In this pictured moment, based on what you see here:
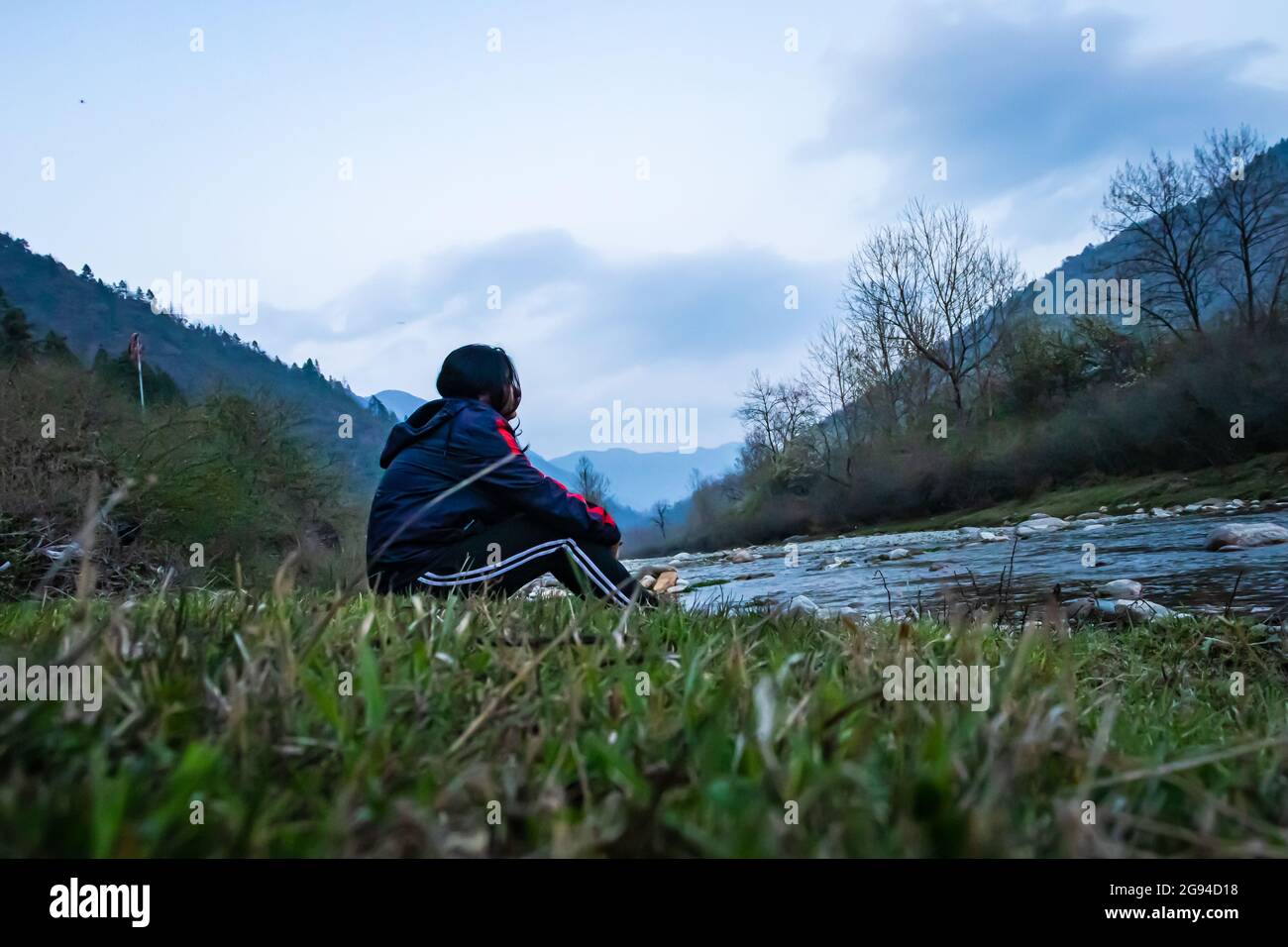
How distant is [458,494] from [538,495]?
0.48m

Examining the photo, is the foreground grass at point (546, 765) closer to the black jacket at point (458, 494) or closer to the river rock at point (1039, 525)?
the black jacket at point (458, 494)

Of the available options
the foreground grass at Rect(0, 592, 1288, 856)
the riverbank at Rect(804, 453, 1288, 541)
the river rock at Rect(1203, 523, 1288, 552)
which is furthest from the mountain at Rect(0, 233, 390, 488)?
the foreground grass at Rect(0, 592, 1288, 856)

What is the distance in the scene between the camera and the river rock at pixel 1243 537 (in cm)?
1004

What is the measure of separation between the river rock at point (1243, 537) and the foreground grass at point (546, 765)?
10.8m

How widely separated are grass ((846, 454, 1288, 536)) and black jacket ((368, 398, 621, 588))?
696 inches

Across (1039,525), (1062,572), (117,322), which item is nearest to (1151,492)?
(1039,525)

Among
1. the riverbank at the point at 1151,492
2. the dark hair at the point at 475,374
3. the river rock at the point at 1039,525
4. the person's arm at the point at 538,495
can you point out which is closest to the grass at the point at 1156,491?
the riverbank at the point at 1151,492

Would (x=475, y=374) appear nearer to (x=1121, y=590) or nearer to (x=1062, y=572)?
(x=1121, y=590)

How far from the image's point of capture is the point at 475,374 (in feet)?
15.4

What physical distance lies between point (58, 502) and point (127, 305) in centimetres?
8424

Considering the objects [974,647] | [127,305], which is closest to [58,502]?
[974,647]

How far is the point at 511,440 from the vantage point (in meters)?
4.45

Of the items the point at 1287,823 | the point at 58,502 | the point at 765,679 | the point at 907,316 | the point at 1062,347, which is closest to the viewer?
the point at 1287,823

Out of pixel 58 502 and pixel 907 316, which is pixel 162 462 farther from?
pixel 907 316
